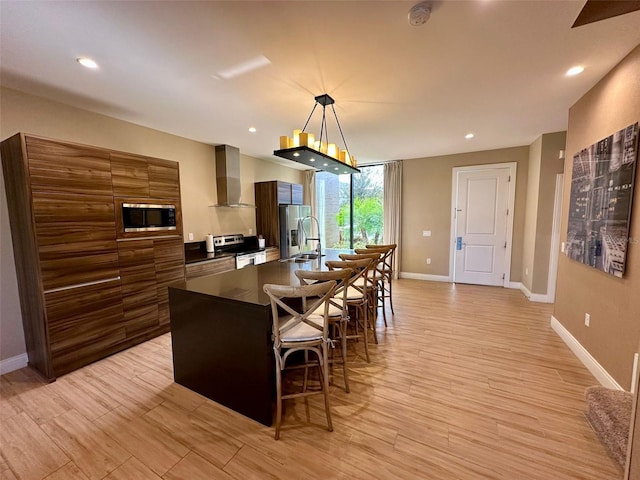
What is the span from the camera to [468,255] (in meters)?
5.46

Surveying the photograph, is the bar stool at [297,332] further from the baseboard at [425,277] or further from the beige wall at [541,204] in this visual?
the baseboard at [425,277]

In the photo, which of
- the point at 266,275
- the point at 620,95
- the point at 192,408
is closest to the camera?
the point at 192,408

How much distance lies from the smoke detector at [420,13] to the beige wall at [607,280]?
1769 millimetres

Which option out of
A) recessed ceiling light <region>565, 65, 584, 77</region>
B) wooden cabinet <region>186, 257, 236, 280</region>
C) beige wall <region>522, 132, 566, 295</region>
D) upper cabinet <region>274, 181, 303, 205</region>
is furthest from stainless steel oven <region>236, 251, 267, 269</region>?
beige wall <region>522, 132, 566, 295</region>

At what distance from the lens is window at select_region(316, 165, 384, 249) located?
627 centimetres

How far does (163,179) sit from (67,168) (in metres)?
0.91

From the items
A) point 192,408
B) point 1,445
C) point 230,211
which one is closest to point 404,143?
point 230,211

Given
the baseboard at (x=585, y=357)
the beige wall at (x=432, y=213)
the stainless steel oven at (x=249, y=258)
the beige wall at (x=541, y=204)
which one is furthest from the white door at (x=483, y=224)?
the stainless steel oven at (x=249, y=258)

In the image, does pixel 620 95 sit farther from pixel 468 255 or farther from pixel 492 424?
pixel 468 255

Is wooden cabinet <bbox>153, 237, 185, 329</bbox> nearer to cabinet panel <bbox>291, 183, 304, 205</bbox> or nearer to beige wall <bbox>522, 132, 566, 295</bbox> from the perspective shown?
cabinet panel <bbox>291, 183, 304, 205</bbox>

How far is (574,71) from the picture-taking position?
7.48ft

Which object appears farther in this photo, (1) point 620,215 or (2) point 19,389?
(2) point 19,389

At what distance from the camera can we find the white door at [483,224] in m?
5.06

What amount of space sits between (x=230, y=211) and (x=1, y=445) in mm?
3831
